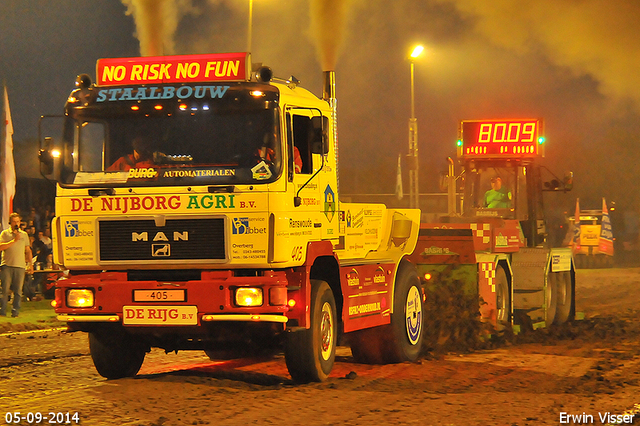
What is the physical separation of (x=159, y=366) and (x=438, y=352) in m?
3.77

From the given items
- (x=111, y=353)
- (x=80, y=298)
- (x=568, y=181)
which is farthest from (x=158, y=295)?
(x=568, y=181)

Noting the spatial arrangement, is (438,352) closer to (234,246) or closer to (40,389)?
(234,246)

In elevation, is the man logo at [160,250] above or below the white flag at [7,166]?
below

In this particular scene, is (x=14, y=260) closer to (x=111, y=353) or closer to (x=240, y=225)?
(x=111, y=353)

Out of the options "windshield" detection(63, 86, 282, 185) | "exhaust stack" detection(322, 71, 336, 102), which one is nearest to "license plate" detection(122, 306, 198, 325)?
"windshield" detection(63, 86, 282, 185)

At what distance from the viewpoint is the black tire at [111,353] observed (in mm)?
10031

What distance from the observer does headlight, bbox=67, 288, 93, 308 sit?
30.6 feet

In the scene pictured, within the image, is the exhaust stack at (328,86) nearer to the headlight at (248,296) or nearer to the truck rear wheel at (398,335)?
the truck rear wheel at (398,335)

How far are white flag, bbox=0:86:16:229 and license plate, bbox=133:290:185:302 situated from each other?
10835mm

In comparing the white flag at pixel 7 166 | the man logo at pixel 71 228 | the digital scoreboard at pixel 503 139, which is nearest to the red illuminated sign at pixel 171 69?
the man logo at pixel 71 228

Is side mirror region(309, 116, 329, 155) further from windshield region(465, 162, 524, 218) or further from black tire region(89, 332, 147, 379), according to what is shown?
windshield region(465, 162, 524, 218)

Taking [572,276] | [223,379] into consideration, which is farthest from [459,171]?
[223,379]

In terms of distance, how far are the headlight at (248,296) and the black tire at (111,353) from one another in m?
1.69

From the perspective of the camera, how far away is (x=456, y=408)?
26.9 ft
